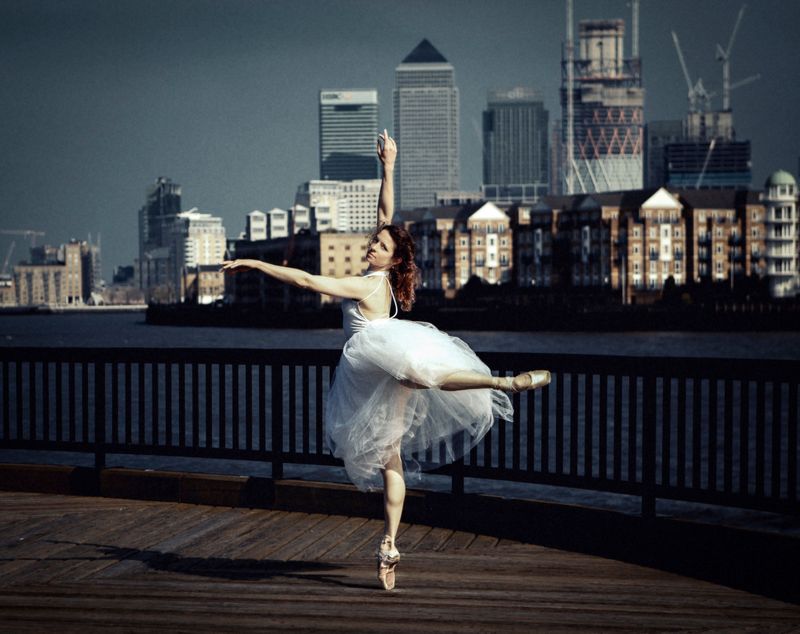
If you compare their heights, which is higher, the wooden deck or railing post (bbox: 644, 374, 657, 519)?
railing post (bbox: 644, 374, 657, 519)

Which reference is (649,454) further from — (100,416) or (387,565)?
(100,416)

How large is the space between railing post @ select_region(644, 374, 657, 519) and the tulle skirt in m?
1.16

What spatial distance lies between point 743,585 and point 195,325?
575 feet

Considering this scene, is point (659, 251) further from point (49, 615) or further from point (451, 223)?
point (49, 615)

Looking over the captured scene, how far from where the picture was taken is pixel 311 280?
6062 mm

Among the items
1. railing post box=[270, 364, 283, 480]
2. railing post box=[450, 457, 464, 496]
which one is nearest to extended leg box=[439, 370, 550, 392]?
railing post box=[450, 457, 464, 496]

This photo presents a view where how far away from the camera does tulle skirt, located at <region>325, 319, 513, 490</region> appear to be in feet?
20.8

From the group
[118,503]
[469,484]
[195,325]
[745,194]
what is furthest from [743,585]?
[195,325]

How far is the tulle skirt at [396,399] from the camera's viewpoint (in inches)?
249

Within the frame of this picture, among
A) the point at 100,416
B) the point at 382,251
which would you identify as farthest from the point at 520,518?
the point at 100,416

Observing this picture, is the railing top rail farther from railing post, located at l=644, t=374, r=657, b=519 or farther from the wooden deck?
the wooden deck

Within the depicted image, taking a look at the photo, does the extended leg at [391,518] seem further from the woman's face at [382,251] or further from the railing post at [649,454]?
the railing post at [649,454]

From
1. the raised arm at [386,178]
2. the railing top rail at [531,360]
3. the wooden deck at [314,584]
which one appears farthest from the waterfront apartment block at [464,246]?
the raised arm at [386,178]

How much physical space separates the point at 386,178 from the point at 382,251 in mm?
780
